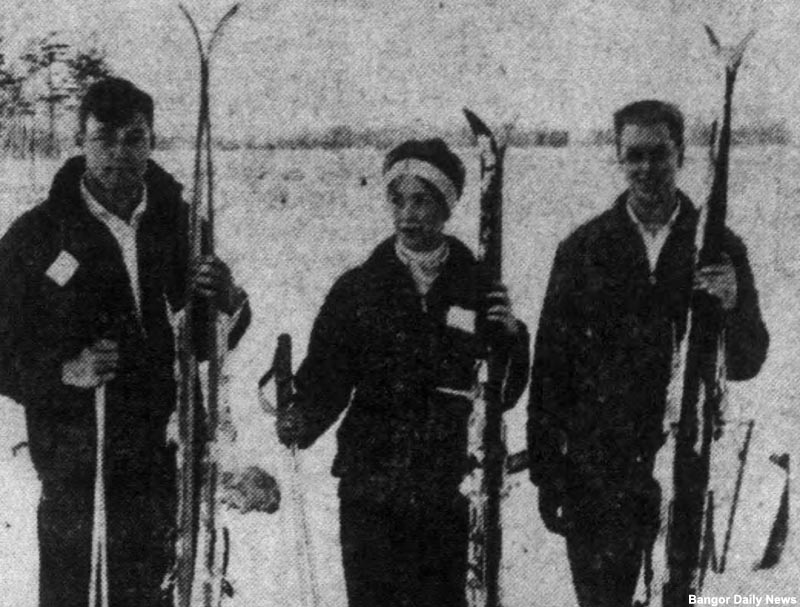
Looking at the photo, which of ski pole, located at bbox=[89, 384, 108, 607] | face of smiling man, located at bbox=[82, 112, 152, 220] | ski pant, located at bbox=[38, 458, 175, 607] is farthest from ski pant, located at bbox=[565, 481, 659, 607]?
face of smiling man, located at bbox=[82, 112, 152, 220]

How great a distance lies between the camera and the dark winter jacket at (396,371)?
85.0 inches

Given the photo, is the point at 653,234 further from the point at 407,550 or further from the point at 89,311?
the point at 89,311

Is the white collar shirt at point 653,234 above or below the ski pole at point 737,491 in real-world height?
above

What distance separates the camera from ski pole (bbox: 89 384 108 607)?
7.17ft

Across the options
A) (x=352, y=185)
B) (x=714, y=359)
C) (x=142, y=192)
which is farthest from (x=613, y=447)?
(x=142, y=192)

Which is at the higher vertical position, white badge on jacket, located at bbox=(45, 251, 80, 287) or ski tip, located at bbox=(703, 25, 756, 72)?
ski tip, located at bbox=(703, 25, 756, 72)

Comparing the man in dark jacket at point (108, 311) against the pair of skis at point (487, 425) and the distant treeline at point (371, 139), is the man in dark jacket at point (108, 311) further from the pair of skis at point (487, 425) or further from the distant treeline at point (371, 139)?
the pair of skis at point (487, 425)

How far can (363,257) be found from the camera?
2182 millimetres

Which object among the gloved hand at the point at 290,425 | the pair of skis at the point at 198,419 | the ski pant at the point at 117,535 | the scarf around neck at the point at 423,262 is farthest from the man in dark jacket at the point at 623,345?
the ski pant at the point at 117,535

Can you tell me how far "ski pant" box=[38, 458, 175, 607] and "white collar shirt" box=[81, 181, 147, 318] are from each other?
384 millimetres

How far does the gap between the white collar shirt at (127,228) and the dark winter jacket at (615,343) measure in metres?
0.81

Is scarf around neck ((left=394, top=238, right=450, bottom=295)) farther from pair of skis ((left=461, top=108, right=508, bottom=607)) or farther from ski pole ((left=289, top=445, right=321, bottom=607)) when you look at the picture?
ski pole ((left=289, top=445, right=321, bottom=607))

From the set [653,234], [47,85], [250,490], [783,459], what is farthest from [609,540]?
[47,85]

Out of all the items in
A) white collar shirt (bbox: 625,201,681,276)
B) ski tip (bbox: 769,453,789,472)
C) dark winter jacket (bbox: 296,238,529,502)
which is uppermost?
white collar shirt (bbox: 625,201,681,276)
